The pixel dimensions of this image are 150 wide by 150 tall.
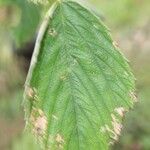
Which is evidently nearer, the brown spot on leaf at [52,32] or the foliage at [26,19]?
the brown spot on leaf at [52,32]

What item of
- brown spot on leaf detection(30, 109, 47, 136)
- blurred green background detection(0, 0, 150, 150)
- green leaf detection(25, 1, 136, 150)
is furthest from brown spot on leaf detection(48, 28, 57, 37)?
blurred green background detection(0, 0, 150, 150)

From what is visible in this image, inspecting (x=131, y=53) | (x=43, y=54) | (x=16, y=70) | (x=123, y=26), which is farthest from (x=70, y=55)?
(x=123, y=26)

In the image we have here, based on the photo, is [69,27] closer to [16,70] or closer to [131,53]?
[131,53]

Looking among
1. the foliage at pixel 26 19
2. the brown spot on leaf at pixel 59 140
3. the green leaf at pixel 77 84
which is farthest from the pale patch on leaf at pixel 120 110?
the foliage at pixel 26 19

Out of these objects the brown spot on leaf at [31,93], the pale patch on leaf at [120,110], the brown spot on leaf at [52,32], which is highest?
the brown spot on leaf at [52,32]

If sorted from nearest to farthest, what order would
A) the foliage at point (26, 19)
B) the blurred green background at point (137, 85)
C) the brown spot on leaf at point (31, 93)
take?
the brown spot on leaf at point (31, 93), the foliage at point (26, 19), the blurred green background at point (137, 85)

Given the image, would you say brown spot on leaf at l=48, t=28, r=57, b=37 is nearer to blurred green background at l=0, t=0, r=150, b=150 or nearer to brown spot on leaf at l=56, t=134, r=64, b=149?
brown spot on leaf at l=56, t=134, r=64, b=149

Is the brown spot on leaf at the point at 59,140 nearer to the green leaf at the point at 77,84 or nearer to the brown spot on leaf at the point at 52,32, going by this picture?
the green leaf at the point at 77,84

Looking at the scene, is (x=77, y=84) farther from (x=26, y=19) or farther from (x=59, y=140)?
(x=26, y=19)
